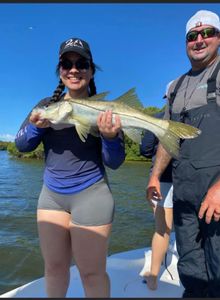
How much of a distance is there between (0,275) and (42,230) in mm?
4721

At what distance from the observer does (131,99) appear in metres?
3.08

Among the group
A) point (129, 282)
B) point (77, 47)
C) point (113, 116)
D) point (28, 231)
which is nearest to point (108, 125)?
point (113, 116)

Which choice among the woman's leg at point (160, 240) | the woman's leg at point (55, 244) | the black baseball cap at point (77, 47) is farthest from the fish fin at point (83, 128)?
the woman's leg at point (160, 240)

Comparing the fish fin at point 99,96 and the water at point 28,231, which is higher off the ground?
the fish fin at point 99,96

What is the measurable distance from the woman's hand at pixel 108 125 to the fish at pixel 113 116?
51 millimetres

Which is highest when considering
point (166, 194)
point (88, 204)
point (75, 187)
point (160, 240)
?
point (75, 187)

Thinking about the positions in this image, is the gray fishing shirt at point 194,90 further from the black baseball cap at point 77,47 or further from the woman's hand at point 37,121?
the woman's hand at point 37,121

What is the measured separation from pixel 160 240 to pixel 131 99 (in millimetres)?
2072

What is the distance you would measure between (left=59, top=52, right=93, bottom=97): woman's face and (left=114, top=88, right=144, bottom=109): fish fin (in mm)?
332

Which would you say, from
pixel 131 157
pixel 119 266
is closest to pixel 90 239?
pixel 119 266

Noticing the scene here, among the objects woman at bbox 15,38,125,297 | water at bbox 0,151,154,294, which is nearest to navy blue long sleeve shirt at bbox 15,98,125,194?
woman at bbox 15,38,125,297

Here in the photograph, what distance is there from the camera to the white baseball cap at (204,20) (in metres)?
3.28

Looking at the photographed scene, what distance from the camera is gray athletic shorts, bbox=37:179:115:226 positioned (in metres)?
2.98

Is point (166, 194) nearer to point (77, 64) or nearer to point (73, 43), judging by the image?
point (77, 64)
